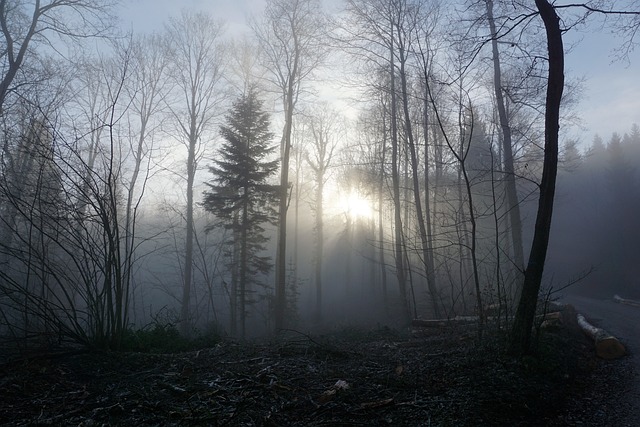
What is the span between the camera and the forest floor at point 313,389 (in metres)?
3.88

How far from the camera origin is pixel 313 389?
457 cm

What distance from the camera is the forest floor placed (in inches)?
153

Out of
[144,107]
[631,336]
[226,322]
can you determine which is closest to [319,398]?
[631,336]

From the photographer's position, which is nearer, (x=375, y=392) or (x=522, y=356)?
(x=375, y=392)

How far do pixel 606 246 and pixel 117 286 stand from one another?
40.7 meters

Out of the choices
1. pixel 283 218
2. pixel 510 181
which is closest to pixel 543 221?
pixel 510 181

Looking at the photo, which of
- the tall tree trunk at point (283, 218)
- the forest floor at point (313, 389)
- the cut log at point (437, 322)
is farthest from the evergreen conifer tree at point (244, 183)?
the forest floor at point (313, 389)

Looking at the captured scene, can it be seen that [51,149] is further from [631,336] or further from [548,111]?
[631,336]

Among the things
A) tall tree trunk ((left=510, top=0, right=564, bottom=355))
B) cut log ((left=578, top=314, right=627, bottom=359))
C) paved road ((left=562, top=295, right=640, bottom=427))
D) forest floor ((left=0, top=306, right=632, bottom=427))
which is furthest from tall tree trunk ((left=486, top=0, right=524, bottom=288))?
tall tree trunk ((left=510, top=0, right=564, bottom=355))

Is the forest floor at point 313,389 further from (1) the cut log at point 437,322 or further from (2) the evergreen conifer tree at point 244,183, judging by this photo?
(2) the evergreen conifer tree at point 244,183

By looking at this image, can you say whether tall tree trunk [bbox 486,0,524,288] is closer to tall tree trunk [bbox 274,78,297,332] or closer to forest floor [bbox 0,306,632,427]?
forest floor [bbox 0,306,632,427]

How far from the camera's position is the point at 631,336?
8156mm

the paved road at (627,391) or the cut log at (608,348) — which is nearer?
the paved road at (627,391)

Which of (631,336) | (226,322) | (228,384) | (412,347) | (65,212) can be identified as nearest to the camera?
(228,384)
